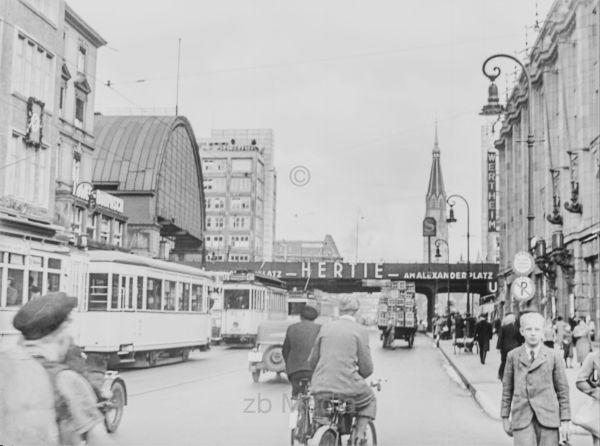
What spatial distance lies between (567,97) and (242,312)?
29.1 meters

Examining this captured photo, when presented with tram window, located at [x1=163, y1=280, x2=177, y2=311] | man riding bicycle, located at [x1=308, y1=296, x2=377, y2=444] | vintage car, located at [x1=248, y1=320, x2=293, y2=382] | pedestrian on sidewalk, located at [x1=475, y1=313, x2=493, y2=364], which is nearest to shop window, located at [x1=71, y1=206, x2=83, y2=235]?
tram window, located at [x1=163, y1=280, x2=177, y2=311]

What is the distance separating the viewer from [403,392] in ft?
52.5

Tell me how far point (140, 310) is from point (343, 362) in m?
13.1

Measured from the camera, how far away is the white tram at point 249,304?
16.9m

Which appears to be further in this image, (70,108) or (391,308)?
(391,308)

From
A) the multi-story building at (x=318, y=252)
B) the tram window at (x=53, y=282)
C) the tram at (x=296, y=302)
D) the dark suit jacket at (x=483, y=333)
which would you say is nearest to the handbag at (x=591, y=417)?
the tram window at (x=53, y=282)

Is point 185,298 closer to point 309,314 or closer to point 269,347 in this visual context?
point 269,347

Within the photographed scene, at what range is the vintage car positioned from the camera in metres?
14.3

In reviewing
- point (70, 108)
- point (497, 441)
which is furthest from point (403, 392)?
point (70, 108)

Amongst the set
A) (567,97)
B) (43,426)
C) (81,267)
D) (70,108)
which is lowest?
(43,426)

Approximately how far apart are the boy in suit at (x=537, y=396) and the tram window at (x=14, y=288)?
5.40 m

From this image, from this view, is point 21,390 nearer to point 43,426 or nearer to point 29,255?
point 43,426

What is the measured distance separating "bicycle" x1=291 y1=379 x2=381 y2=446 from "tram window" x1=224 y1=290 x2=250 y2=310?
1201 centimetres

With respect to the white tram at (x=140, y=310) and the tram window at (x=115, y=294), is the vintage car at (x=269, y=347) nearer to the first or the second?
the white tram at (x=140, y=310)
